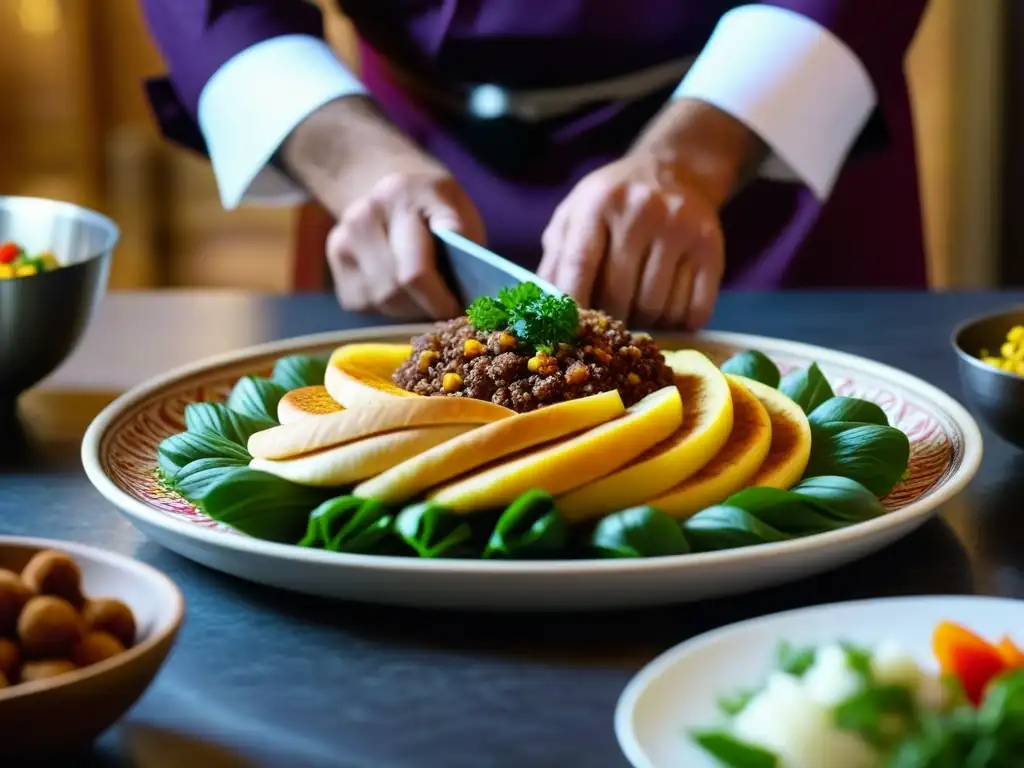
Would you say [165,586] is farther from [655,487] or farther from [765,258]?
[765,258]

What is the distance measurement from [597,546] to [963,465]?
41cm

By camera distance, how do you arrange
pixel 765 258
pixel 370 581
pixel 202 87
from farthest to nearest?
1. pixel 765 258
2. pixel 202 87
3. pixel 370 581

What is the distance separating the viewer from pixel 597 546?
1111mm

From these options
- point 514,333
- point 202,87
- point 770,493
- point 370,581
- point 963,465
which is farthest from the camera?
point 202,87

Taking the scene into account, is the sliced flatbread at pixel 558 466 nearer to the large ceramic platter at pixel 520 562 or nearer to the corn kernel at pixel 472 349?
the large ceramic platter at pixel 520 562

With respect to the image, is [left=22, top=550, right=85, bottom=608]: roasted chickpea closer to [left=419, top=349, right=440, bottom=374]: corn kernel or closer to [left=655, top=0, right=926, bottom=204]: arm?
[left=419, top=349, right=440, bottom=374]: corn kernel

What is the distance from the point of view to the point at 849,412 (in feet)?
4.75

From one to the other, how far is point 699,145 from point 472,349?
1001 millimetres

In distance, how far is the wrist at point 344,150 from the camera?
2.34 metres

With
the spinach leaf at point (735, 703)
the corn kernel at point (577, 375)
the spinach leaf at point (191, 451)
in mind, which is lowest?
the spinach leaf at point (191, 451)

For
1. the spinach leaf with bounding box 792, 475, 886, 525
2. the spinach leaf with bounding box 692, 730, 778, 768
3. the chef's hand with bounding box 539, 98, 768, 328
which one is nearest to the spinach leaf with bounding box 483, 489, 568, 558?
the spinach leaf with bounding box 792, 475, 886, 525

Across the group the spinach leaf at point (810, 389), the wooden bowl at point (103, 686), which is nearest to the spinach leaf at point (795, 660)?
the wooden bowl at point (103, 686)

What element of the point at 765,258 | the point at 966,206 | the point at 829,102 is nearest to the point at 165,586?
the point at 829,102

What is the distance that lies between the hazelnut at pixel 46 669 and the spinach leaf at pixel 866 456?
77 cm
